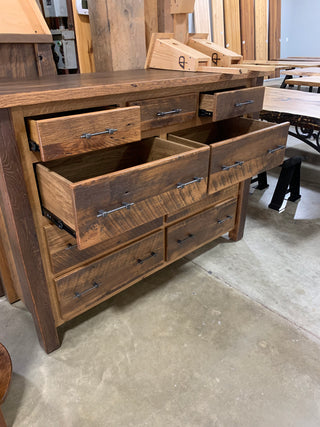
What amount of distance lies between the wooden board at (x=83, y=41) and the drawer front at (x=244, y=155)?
31.9 inches

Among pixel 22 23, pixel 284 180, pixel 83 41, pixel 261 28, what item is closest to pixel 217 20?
pixel 261 28

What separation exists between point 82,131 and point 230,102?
66 centimetres

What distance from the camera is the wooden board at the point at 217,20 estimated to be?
418 cm

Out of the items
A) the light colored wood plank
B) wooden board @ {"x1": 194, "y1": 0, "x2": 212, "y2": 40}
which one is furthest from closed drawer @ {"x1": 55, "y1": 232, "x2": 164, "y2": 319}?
wooden board @ {"x1": 194, "y1": 0, "x2": 212, "y2": 40}

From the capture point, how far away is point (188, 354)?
1254 millimetres

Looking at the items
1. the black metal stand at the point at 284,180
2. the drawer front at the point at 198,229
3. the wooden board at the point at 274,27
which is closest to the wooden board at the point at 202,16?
the wooden board at the point at 274,27

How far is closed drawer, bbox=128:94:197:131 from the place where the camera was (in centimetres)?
117

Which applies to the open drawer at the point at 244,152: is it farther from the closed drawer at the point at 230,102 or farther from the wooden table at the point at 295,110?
the wooden table at the point at 295,110

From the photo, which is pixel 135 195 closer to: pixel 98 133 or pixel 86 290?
pixel 98 133

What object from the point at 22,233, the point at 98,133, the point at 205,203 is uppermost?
the point at 98,133

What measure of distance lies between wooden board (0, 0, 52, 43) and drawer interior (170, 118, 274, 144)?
685mm

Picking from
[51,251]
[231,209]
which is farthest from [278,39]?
[51,251]

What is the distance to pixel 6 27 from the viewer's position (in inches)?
49.4

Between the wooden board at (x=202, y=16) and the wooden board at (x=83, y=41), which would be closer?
the wooden board at (x=83, y=41)
